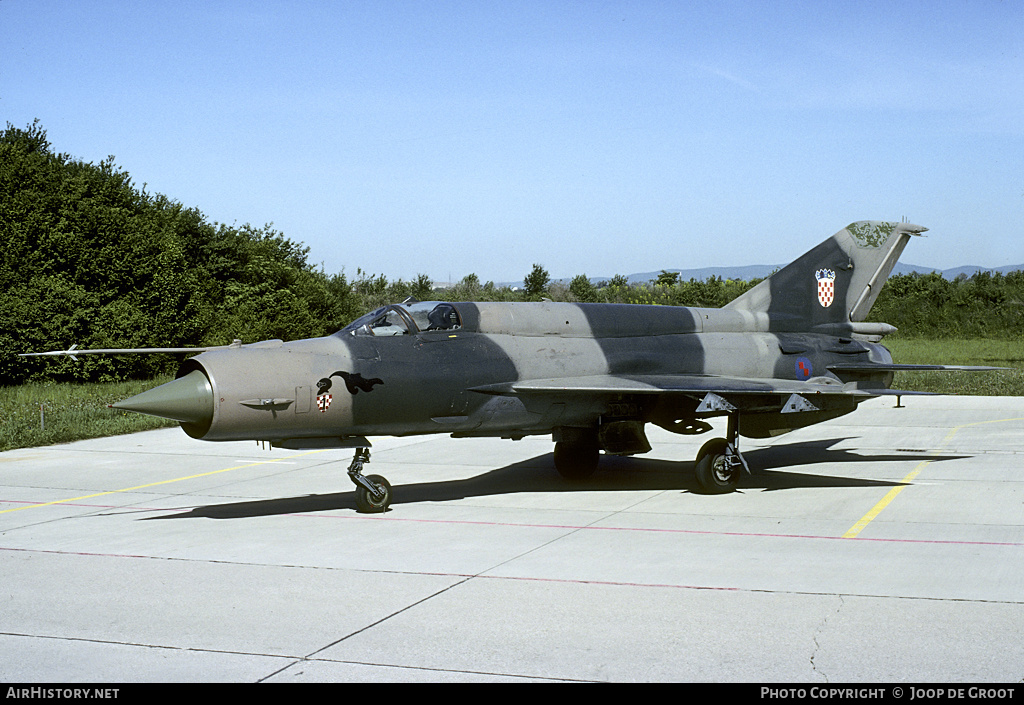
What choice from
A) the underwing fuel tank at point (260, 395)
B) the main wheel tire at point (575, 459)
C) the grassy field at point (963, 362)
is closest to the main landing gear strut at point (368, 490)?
the underwing fuel tank at point (260, 395)

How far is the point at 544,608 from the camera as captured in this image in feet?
24.6

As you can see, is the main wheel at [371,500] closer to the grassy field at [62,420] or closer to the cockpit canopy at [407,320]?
the cockpit canopy at [407,320]

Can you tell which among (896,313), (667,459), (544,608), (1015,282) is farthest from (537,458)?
(1015,282)

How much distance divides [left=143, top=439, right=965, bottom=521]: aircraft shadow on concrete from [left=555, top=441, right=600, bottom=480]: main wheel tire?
0.47ft

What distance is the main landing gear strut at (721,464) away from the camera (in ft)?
43.5

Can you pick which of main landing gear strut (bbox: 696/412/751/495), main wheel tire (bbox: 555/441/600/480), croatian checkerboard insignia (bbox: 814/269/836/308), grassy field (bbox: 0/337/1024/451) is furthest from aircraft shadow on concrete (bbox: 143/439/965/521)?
grassy field (bbox: 0/337/1024/451)

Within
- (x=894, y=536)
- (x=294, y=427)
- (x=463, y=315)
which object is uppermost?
(x=463, y=315)

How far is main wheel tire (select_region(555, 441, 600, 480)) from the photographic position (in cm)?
1463

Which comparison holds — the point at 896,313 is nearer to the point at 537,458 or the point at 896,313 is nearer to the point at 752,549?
the point at 537,458

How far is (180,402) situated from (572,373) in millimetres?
5232

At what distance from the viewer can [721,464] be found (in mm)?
13344

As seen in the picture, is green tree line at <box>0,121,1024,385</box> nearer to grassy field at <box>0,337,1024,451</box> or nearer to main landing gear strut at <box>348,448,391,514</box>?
grassy field at <box>0,337,1024,451</box>

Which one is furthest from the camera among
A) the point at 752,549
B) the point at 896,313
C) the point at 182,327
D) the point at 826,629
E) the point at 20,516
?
the point at 896,313

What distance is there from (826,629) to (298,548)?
5.25 metres
